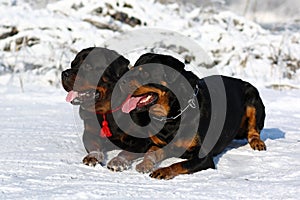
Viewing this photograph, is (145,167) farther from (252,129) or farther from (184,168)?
(252,129)

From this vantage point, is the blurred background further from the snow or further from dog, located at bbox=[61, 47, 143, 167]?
dog, located at bbox=[61, 47, 143, 167]

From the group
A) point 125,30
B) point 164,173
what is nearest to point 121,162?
point 164,173

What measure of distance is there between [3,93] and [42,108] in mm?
1516

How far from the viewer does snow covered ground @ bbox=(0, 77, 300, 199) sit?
9.07 ft

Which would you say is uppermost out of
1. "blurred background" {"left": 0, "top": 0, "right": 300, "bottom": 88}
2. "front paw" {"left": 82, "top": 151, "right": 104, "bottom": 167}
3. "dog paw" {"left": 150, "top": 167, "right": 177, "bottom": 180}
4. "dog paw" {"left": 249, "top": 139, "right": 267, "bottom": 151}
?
"dog paw" {"left": 150, "top": 167, "right": 177, "bottom": 180}

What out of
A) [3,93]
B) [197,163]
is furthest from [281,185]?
[3,93]

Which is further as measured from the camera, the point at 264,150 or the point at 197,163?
the point at 264,150

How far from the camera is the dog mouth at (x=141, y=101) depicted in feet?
10.6

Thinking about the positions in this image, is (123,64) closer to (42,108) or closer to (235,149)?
(235,149)

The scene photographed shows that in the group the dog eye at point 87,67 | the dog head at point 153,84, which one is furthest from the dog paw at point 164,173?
the dog eye at point 87,67

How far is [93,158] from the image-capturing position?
3.47 m

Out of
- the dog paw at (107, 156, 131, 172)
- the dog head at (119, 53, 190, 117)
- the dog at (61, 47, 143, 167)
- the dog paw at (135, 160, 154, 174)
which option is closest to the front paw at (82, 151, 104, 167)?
the dog at (61, 47, 143, 167)

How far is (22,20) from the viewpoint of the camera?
428 inches

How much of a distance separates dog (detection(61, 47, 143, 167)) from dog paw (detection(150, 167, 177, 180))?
488mm
